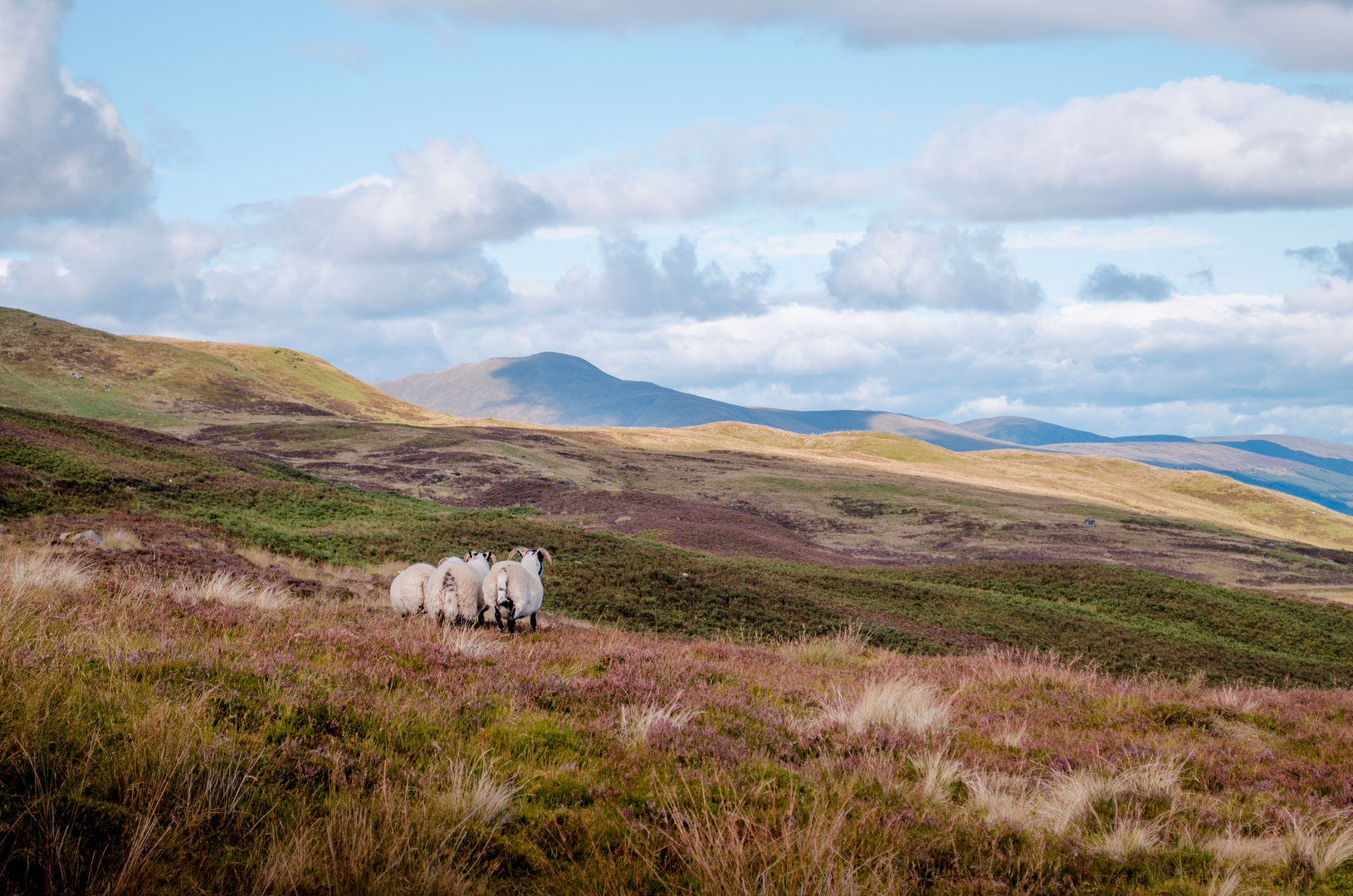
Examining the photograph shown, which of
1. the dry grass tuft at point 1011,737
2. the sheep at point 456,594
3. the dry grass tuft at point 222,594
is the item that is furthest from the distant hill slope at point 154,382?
the dry grass tuft at point 1011,737

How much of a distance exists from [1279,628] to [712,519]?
1237 inches

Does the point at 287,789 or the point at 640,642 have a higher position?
the point at 287,789

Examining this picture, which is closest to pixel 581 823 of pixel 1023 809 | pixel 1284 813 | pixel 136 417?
pixel 1023 809

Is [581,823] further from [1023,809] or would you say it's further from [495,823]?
[1023,809]

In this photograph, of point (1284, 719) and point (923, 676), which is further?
point (923, 676)

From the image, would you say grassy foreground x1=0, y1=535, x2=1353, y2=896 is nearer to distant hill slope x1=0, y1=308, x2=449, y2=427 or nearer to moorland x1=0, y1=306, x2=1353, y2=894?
moorland x1=0, y1=306, x2=1353, y2=894

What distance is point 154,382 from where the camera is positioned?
91.8 m

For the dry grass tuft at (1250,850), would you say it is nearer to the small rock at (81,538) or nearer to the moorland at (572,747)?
the moorland at (572,747)

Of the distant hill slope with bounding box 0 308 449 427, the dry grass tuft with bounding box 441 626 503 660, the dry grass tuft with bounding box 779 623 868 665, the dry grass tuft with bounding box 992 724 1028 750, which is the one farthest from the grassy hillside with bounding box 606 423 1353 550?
the dry grass tuft with bounding box 441 626 503 660

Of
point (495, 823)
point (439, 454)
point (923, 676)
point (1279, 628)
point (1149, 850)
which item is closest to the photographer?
point (495, 823)

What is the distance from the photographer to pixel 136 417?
242 feet

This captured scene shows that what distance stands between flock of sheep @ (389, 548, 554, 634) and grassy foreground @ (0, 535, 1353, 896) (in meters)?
2.65

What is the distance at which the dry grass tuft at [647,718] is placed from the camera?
Answer: 5.86 meters

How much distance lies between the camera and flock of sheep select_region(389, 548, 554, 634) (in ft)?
38.6
